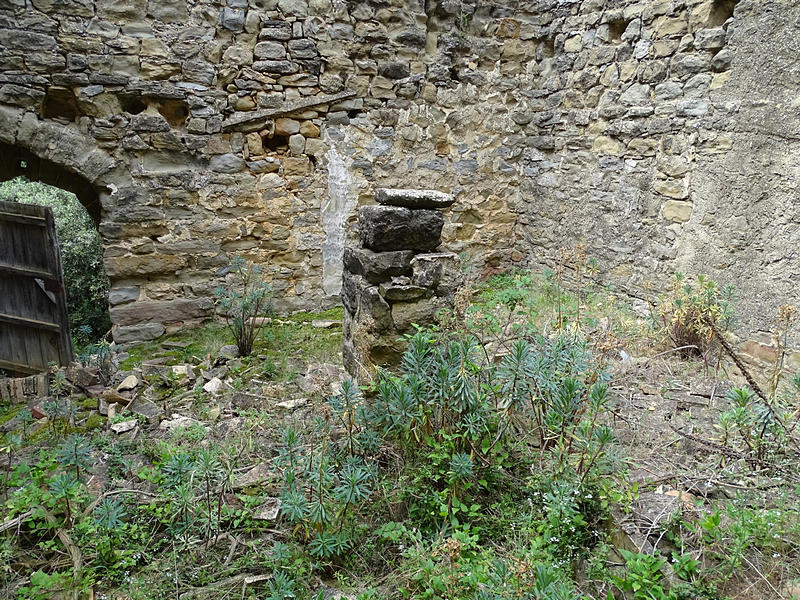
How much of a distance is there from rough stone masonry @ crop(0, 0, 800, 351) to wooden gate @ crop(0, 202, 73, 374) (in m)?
0.44

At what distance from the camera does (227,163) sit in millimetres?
5145

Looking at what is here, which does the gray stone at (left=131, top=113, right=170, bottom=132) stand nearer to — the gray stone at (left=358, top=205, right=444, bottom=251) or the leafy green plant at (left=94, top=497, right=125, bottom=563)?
the gray stone at (left=358, top=205, right=444, bottom=251)

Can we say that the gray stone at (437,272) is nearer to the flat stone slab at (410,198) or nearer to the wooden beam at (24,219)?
the flat stone slab at (410,198)

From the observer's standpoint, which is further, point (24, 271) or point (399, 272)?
point (24, 271)

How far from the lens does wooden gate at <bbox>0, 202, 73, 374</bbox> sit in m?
4.63

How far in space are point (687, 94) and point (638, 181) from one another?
2.64ft

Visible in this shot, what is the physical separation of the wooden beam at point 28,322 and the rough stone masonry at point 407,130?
47 centimetres

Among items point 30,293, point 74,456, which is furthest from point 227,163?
point 74,456

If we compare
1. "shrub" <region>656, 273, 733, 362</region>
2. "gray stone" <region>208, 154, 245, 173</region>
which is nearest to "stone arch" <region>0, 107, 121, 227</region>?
"gray stone" <region>208, 154, 245, 173</region>

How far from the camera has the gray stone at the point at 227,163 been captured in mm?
5113

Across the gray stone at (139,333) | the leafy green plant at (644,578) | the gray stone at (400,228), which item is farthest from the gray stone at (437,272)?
the gray stone at (139,333)

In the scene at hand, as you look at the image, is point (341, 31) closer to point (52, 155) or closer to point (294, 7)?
A: point (294, 7)

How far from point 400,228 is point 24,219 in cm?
345

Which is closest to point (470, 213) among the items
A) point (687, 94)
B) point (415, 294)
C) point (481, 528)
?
point (687, 94)
